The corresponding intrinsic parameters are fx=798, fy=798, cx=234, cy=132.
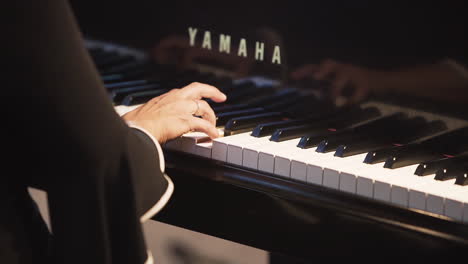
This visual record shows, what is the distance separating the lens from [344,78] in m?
1.70

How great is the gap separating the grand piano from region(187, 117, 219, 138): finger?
23 mm

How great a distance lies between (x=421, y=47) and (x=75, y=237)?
0.78 metres

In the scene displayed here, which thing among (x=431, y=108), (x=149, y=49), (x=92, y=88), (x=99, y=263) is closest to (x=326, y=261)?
(x=431, y=108)

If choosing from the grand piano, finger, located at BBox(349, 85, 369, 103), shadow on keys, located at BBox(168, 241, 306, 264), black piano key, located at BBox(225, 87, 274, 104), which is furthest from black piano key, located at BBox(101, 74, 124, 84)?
shadow on keys, located at BBox(168, 241, 306, 264)

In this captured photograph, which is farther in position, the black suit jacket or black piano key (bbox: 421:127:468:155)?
black piano key (bbox: 421:127:468:155)

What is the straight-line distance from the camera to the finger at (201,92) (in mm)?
1726

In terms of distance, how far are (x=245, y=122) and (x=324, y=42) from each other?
0.24 m

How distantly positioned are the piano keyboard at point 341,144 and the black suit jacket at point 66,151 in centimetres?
30

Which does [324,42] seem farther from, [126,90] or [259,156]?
[126,90]

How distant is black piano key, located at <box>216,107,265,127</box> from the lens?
1736 mm

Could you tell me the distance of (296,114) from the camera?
70.1 inches

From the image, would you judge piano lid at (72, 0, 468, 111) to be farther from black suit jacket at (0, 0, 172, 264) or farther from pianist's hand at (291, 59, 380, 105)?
black suit jacket at (0, 0, 172, 264)

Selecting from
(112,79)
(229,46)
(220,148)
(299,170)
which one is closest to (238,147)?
(220,148)

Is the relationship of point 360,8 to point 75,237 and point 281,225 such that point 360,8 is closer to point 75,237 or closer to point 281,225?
point 281,225
